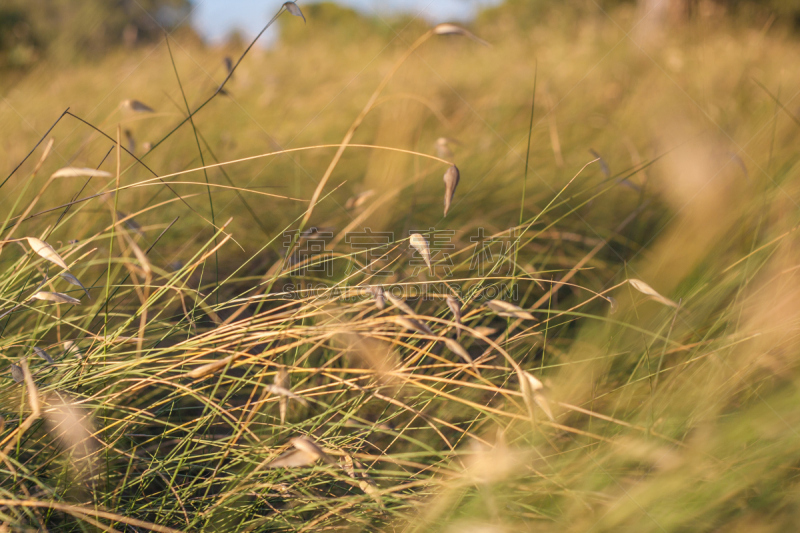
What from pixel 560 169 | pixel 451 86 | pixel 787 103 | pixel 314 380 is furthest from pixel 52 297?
pixel 451 86

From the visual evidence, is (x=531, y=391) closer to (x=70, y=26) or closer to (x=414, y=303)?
(x=414, y=303)

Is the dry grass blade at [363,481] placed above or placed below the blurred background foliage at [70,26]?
below

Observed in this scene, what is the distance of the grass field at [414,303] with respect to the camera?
0.58 meters

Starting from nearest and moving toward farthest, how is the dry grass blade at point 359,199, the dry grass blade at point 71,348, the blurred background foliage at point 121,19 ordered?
the dry grass blade at point 71,348 → the dry grass blade at point 359,199 → the blurred background foliage at point 121,19

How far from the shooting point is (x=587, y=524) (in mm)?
529

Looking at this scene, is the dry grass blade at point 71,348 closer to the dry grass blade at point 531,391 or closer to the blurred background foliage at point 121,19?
the dry grass blade at point 531,391

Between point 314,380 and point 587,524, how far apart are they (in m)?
0.54

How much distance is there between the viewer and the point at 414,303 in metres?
1.06

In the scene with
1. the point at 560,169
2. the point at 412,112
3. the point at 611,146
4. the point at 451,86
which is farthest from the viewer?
the point at 451,86

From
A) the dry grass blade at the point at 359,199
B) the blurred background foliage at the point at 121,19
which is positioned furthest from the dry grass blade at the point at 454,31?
the blurred background foliage at the point at 121,19

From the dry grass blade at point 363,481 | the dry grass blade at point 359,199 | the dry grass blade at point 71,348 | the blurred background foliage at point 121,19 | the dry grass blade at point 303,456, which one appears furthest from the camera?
the blurred background foliage at point 121,19

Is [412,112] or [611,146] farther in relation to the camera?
[412,112]

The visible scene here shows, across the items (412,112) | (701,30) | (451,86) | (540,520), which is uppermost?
(701,30)

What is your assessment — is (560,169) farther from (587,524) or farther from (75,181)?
(75,181)
